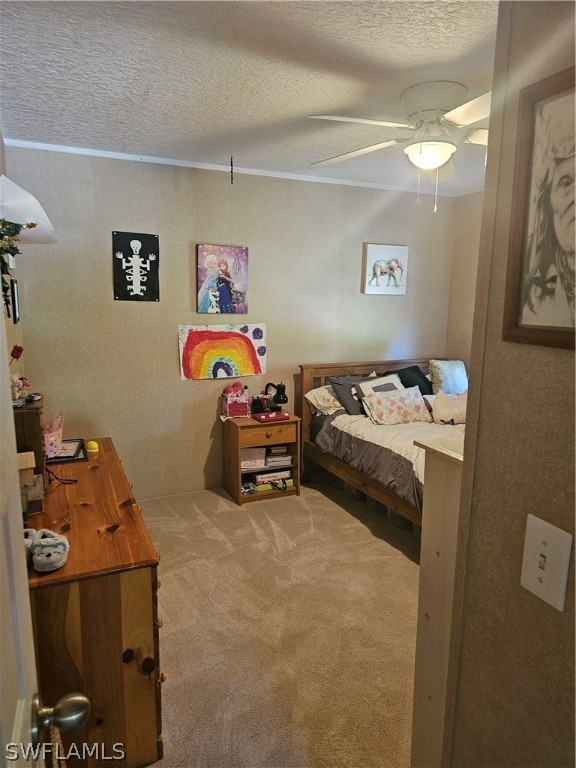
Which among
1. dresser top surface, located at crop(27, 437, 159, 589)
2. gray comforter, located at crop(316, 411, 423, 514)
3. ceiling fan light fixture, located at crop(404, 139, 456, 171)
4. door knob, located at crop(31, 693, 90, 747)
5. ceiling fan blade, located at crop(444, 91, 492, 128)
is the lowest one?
gray comforter, located at crop(316, 411, 423, 514)

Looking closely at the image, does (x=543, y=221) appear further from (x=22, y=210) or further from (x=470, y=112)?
(x=22, y=210)

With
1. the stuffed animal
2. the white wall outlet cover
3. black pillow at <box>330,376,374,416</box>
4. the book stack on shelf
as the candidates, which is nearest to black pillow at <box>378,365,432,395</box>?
black pillow at <box>330,376,374,416</box>

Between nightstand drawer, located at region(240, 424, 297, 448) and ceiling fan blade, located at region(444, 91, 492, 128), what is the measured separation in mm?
2311

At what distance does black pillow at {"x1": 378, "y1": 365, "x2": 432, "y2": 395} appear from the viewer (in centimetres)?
420

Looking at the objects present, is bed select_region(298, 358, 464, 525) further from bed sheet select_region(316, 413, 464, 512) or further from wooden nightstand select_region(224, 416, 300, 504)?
wooden nightstand select_region(224, 416, 300, 504)

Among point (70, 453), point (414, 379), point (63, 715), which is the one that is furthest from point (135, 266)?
point (63, 715)

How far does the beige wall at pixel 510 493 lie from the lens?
0.78 metres

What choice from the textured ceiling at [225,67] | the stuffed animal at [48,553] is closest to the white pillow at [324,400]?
the textured ceiling at [225,67]

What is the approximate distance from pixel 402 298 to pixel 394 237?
0.55 metres

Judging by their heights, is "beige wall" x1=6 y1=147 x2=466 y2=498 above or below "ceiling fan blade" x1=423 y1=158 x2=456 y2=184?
below

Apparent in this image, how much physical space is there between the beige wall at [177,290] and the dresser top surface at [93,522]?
3.71ft

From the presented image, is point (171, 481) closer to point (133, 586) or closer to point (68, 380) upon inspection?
point (68, 380)

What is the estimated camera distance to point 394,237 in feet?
14.3

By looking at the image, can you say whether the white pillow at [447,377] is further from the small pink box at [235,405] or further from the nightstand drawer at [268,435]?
the small pink box at [235,405]
